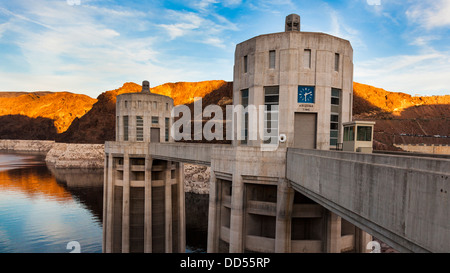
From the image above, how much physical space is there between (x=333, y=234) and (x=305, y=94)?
27.4 feet

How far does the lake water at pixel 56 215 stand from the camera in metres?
55.3

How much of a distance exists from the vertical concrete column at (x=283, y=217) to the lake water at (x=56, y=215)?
42.6 meters

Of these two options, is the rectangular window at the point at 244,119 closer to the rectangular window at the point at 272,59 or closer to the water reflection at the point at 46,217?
the rectangular window at the point at 272,59

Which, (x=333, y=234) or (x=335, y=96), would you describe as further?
(x=335, y=96)

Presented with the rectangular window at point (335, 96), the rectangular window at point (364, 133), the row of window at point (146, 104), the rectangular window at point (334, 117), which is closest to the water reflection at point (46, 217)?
the row of window at point (146, 104)

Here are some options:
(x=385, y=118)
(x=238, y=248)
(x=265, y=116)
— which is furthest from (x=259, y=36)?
(x=385, y=118)

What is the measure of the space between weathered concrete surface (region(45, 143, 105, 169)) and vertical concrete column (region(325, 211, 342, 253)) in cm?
15895

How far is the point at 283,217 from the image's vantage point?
15.3 m

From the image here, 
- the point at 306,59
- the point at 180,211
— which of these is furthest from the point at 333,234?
the point at 180,211

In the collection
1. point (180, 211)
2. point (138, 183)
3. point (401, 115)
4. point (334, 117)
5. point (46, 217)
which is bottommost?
point (46, 217)

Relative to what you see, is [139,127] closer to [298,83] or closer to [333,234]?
[298,83]

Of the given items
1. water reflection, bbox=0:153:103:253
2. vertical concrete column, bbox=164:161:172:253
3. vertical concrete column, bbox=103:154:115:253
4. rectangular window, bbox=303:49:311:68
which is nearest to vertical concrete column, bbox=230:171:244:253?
rectangular window, bbox=303:49:311:68

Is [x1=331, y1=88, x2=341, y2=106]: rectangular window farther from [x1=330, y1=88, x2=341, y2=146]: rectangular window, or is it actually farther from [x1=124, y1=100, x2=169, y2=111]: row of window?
[x1=124, y1=100, x2=169, y2=111]: row of window
